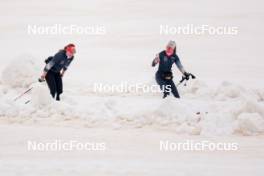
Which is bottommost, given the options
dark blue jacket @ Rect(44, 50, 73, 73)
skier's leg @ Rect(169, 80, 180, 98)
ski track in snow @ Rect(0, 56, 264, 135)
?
ski track in snow @ Rect(0, 56, 264, 135)

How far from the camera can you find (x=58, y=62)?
1040cm

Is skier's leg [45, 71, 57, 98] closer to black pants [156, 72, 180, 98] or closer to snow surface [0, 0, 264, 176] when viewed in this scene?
snow surface [0, 0, 264, 176]

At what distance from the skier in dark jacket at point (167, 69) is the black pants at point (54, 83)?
1.97 metres

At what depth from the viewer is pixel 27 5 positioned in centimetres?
2998

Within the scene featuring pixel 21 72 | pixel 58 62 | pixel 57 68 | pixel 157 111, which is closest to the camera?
pixel 157 111

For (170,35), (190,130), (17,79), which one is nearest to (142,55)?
(170,35)

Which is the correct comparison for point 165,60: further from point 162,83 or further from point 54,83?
point 54,83

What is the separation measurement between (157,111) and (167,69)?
5.26ft

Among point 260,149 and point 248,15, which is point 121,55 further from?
point 260,149

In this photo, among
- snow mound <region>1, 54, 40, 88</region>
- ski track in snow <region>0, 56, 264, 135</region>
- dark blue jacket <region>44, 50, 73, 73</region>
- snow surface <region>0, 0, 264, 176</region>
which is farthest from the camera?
snow mound <region>1, 54, 40, 88</region>

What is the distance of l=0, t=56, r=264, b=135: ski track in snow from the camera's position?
8844 mm

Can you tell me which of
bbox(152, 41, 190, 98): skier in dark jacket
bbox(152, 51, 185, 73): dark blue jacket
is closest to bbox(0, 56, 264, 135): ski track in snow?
bbox(152, 41, 190, 98): skier in dark jacket

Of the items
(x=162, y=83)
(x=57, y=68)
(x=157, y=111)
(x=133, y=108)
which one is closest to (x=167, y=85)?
(x=162, y=83)

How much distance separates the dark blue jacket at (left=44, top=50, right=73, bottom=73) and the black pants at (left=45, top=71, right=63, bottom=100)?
124 mm
